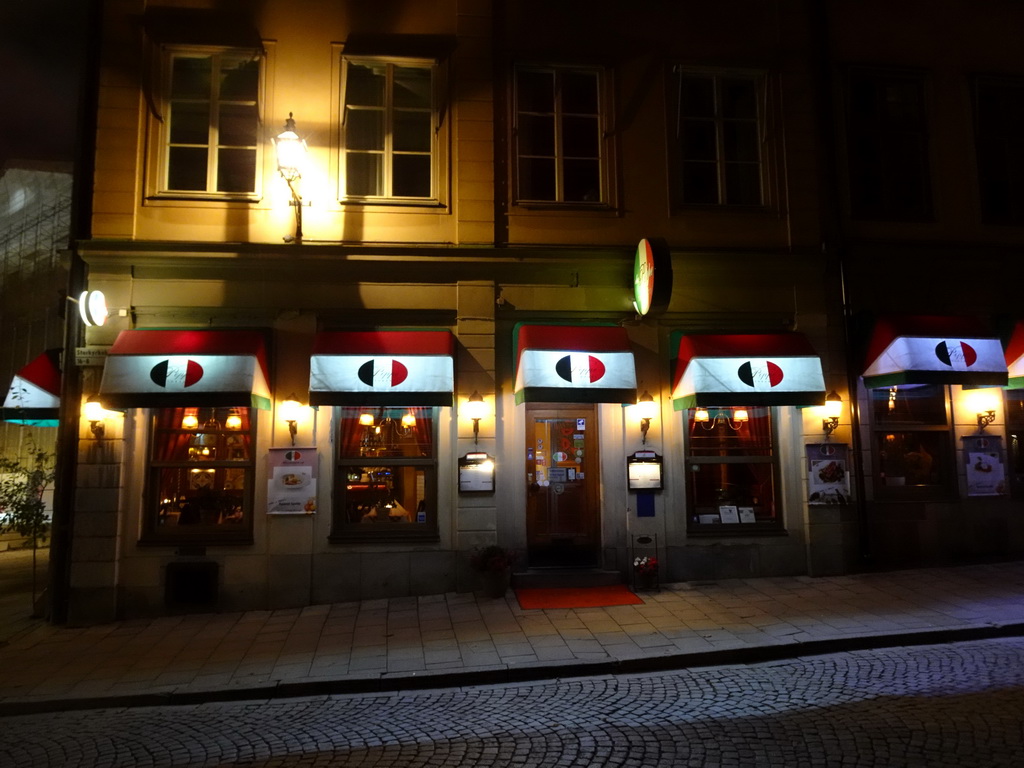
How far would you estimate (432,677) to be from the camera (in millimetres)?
6473

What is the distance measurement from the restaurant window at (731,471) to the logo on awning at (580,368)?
197 centimetres

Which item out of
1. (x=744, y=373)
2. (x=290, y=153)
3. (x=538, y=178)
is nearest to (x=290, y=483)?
(x=290, y=153)

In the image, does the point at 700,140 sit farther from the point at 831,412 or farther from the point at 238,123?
the point at 238,123

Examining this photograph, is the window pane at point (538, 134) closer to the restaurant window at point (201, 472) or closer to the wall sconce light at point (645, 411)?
the wall sconce light at point (645, 411)

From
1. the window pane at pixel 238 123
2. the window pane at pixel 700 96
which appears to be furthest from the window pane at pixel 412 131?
the window pane at pixel 700 96

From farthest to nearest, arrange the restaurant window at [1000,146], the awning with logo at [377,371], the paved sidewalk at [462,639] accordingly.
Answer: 1. the restaurant window at [1000,146]
2. the awning with logo at [377,371]
3. the paved sidewalk at [462,639]

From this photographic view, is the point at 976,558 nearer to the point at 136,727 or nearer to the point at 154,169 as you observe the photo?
the point at 136,727

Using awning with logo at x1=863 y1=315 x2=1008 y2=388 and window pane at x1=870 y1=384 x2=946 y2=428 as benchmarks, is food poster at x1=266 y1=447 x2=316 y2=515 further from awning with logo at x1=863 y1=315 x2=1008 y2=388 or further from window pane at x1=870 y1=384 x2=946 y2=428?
window pane at x1=870 y1=384 x2=946 y2=428

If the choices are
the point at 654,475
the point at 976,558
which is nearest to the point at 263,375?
the point at 654,475

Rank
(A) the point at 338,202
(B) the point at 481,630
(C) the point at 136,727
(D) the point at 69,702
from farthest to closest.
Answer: (A) the point at 338,202, (B) the point at 481,630, (D) the point at 69,702, (C) the point at 136,727

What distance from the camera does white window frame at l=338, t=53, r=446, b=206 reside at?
994 cm

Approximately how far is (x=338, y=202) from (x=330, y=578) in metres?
5.46

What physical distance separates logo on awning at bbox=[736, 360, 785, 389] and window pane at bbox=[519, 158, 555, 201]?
156 inches

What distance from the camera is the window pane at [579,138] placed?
1060 centimetres
